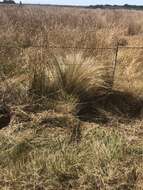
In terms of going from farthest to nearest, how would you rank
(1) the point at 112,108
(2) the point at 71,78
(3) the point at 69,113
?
(2) the point at 71,78, (1) the point at 112,108, (3) the point at 69,113

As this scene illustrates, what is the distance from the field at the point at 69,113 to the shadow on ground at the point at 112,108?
12mm

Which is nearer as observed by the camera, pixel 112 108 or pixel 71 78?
pixel 112 108

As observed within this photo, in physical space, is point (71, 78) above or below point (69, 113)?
above

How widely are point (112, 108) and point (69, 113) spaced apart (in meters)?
0.65

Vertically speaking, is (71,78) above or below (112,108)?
above

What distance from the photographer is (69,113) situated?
5.37 meters

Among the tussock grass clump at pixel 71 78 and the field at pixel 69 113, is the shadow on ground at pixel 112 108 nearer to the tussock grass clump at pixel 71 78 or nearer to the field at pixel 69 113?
the field at pixel 69 113

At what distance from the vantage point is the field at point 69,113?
398 centimetres

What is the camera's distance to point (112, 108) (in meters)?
5.71

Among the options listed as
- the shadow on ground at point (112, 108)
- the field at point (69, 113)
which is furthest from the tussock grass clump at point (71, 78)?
the shadow on ground at point (112, 108)

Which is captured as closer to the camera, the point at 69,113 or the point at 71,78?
the point at 69,113

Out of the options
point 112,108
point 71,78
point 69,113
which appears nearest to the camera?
point 69,113

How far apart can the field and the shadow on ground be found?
0.04ft

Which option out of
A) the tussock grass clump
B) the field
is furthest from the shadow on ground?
the tussock grass clump
